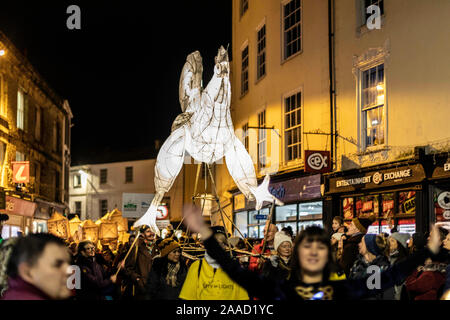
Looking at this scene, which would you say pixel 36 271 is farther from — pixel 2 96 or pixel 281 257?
pixel 2 96

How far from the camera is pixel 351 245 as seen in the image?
905 centimetres

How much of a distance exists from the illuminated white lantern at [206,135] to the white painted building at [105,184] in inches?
1847

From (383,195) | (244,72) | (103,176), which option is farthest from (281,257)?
(103,176)

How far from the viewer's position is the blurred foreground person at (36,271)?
317 centimetres

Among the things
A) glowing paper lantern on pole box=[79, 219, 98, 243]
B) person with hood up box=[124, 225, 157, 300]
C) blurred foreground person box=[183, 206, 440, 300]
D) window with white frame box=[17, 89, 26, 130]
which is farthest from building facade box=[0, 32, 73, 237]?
blurred foreground person box=[183, 206, 440, 300]

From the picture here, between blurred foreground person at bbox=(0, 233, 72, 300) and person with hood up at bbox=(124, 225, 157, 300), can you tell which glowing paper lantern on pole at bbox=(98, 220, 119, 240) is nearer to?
person with hood up at bbox=(124, 225, 157, 300)

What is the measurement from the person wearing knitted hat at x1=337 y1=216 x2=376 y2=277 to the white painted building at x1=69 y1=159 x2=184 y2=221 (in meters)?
46.2

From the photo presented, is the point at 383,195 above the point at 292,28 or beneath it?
beneath

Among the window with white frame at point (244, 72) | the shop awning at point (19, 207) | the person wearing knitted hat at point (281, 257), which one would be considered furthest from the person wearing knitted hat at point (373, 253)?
the shop awning at point (19, 207)

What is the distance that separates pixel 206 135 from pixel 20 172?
68.2 ft

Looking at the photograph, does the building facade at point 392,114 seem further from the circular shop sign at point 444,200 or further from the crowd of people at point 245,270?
the crowd of people at point 245,270
